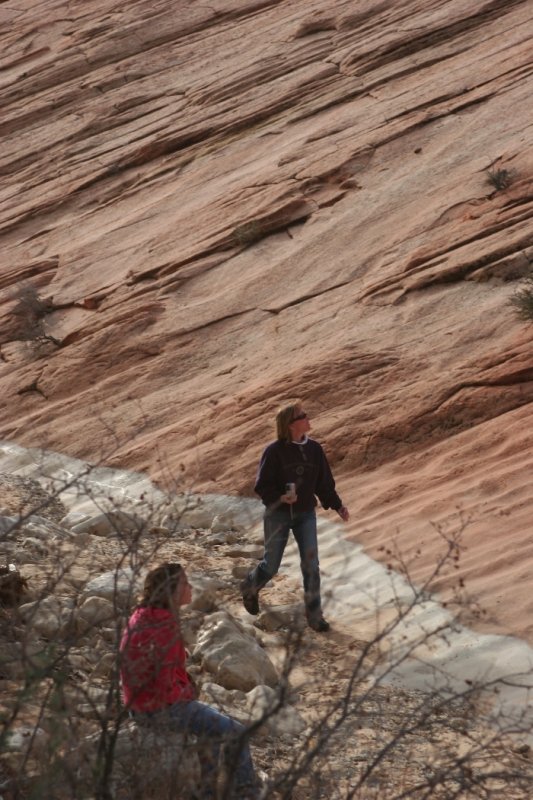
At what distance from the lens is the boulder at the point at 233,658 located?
18.2 ft

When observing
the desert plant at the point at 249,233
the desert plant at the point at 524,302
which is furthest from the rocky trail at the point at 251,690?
the desert plant at the point at 249,233

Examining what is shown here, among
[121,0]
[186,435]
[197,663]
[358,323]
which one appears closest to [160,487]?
[186,435]

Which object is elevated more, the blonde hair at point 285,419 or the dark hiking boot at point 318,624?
the blonde hair at point 285,419

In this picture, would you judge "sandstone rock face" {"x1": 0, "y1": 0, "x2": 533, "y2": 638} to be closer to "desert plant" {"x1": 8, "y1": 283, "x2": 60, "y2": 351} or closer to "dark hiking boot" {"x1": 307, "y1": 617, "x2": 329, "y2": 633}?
"desert plant" {"x1": 8, "y1": 283, "x2": 60, "y2": 351}

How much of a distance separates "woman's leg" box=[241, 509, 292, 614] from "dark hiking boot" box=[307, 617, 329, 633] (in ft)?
1.11

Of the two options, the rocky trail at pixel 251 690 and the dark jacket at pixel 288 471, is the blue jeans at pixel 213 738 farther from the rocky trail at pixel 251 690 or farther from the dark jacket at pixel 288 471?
the dark jacket at pixel 288 471

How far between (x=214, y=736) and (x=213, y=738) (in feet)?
0.74

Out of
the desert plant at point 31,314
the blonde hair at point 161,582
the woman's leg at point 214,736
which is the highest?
the blonde hair at point 161,582

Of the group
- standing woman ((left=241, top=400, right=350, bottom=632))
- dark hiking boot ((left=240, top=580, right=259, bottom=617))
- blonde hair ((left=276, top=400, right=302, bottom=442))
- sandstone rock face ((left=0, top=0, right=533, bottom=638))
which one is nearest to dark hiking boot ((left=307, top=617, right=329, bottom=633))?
standing woman ((left=241, top=400, right=350, bottom=632))

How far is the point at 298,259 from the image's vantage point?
12.7 meters

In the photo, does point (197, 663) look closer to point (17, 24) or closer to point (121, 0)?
point (121, 0)

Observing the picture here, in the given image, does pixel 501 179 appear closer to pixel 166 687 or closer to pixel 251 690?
pixel 251 690

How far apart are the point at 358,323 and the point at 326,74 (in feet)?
21.5

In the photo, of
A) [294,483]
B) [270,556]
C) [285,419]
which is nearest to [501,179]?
[285,419]
